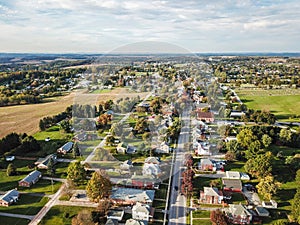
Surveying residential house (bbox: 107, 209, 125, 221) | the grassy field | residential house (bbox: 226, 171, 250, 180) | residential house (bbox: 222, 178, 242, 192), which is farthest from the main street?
the grassy field

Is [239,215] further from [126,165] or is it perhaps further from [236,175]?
[126,165]

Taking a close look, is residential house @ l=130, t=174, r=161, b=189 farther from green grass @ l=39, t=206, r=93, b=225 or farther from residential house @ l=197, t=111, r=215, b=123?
residential house @ l=197, t=111, r=215, b=123

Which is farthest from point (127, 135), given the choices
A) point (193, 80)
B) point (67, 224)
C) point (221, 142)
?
point (193, 80)

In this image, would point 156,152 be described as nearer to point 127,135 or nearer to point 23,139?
point 127,135

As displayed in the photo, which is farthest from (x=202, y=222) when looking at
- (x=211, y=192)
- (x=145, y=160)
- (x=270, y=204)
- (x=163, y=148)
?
(x=163, y=148)

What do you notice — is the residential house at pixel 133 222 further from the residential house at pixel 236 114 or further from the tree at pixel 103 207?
the residential house at pixel 236 114

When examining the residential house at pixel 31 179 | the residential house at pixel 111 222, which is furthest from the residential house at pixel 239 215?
the residential house at pixel 31 179
